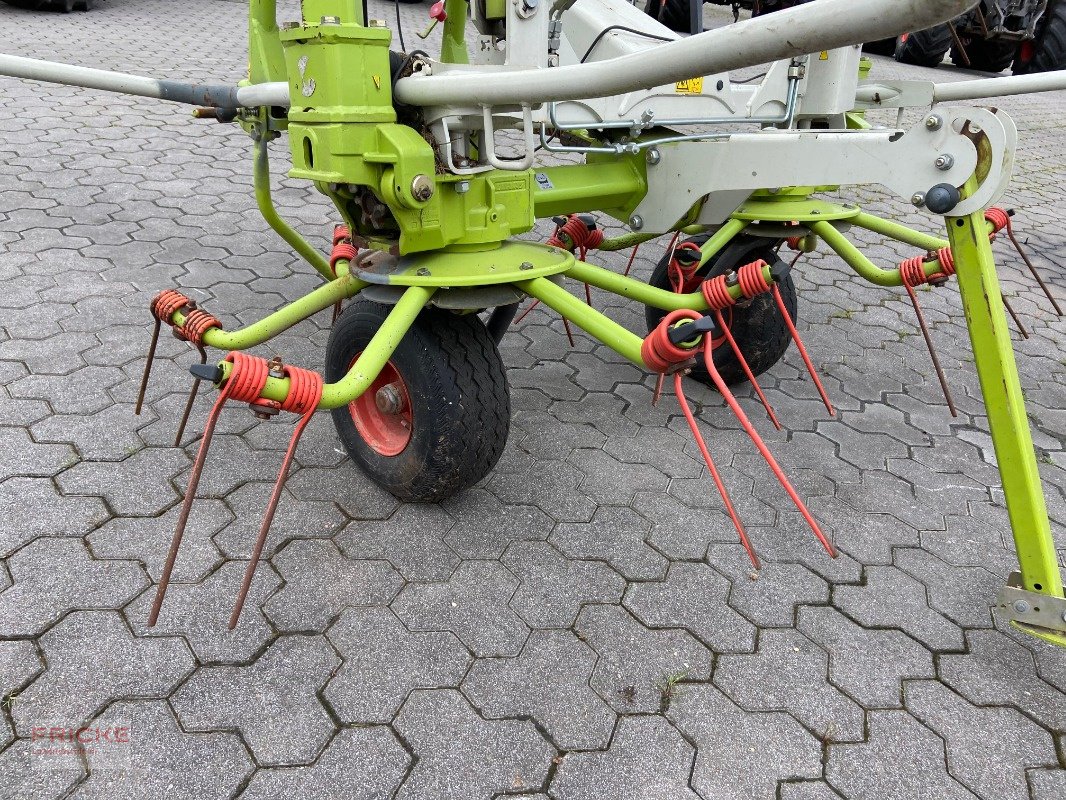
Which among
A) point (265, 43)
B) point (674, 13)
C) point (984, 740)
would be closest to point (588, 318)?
point (984, 740)

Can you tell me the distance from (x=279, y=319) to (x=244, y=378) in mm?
694

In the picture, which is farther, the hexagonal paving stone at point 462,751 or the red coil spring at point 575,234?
the red coil spring at point 575,234

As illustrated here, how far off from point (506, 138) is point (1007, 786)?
5.47 metres

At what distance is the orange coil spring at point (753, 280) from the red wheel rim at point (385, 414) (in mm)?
949

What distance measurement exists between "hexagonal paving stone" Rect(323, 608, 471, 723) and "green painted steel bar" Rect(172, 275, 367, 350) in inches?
32.0

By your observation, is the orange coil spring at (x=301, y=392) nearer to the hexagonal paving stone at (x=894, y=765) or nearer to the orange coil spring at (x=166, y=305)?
the orange coil spring at (x=166, y=305)

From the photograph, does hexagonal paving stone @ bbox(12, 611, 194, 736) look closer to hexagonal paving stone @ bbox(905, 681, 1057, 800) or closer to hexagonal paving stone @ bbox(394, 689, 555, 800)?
hexagonal paving stone @ bbox(394, 689, 555, 800)

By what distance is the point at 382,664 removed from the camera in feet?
5.86

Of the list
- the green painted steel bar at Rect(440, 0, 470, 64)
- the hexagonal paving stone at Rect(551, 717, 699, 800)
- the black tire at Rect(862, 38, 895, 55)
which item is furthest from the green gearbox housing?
the black tire at Rect(862, 38, 895, 55)

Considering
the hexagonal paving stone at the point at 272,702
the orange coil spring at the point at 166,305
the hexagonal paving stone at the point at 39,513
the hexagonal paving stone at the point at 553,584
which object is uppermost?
the orange coil spring at the point at 166,305

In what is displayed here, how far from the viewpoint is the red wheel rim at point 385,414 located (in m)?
2.22

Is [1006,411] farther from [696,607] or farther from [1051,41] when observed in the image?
[1051,41]

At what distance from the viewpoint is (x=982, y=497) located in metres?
2.54

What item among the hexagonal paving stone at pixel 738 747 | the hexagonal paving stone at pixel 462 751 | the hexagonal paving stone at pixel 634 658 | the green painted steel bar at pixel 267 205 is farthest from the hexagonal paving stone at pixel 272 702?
the green painted steel bar at pixel 267 205
